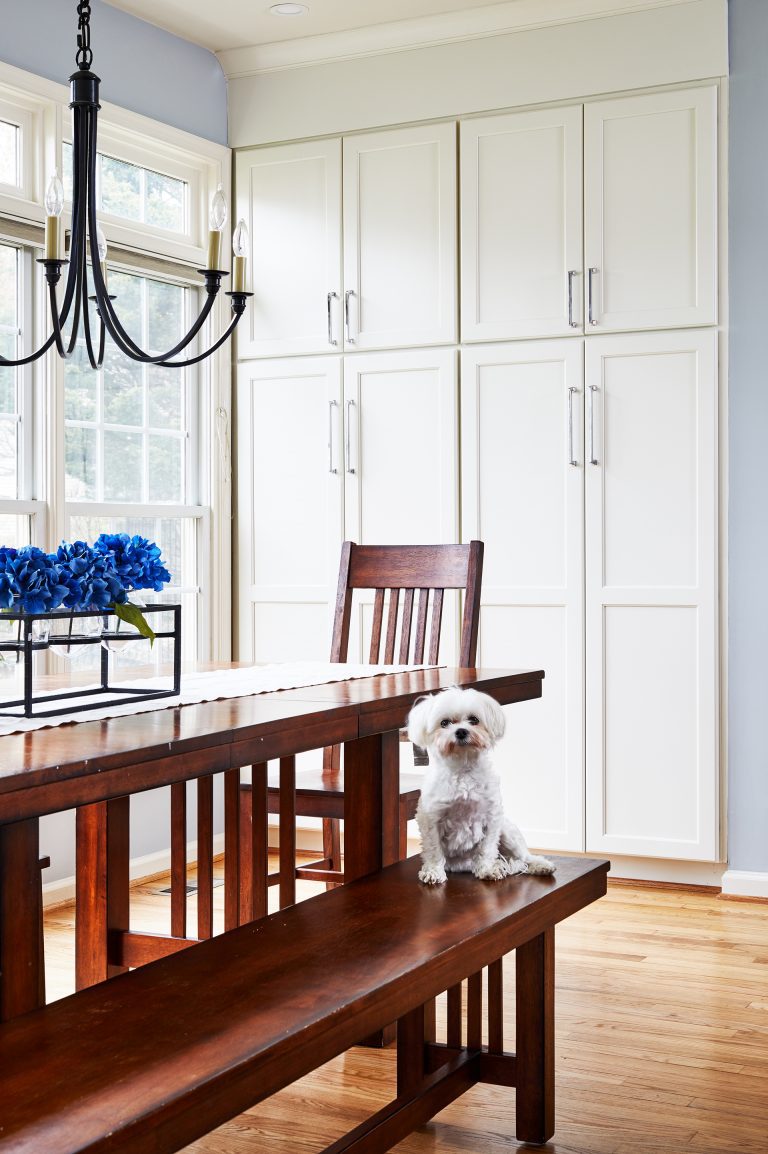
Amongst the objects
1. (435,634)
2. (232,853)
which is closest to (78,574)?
(232,853)

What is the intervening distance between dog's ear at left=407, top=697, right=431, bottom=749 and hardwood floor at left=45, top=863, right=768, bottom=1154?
72cm

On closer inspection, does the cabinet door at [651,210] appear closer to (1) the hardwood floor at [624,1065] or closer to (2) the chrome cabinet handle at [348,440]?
(2) the chrome cabinet handle at [348,440]

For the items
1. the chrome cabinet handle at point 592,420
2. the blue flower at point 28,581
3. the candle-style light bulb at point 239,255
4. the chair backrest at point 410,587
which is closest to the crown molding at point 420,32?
→ the chrome cabinet handle at point 592,420

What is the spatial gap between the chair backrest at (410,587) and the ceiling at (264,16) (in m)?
1.84

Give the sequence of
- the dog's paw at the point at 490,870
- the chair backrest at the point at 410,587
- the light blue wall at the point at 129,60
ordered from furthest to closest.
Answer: the light blue wall at the point at 129,60 < the chair backrest at the point at 410,587 < the dog's paw at the point at 490,870

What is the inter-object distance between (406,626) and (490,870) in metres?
1.14

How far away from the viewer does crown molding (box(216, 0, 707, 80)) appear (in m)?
3.92

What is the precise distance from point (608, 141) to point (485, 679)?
7.20 ft

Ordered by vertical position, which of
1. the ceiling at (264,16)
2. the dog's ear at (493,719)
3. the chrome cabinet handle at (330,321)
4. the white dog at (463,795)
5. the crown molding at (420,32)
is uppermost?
the ceiling at (264,16)

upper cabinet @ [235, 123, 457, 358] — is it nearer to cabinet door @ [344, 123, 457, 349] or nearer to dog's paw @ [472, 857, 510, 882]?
cabinet door @ [344, 123, 457, 349]

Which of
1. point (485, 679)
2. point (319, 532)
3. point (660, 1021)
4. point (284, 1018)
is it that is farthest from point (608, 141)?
point (284, 1018)

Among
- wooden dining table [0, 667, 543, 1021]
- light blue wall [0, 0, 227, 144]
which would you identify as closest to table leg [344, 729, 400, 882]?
wooden dining table [0, 667, 543, 1021]

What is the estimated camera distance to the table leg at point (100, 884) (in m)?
2.42

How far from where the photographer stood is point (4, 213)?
360 centimetres
